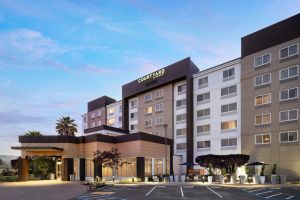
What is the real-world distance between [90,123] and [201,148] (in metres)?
51.8

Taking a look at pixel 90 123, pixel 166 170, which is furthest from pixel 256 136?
pixel 90 123

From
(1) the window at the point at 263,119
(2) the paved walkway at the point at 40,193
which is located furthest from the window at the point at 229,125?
(2) the paved walkway at the point at 40,193

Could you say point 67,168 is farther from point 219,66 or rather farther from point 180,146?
point 219,66

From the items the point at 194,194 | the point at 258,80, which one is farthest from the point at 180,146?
the point at 194,194

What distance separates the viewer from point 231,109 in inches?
2366

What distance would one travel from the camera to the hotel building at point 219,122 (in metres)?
51.7

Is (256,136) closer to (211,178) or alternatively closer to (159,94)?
(211,178)

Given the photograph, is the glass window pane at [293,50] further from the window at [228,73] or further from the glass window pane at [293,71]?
the window at [228,73]

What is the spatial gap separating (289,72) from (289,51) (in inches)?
124

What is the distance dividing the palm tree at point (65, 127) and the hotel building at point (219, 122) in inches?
672

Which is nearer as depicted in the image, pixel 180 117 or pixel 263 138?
pixel 263 138

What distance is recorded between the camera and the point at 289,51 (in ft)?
169

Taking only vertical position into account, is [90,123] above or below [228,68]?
below

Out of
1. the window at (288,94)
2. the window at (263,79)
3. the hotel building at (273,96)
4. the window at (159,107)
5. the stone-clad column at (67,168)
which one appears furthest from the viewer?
the window at (159,107)
